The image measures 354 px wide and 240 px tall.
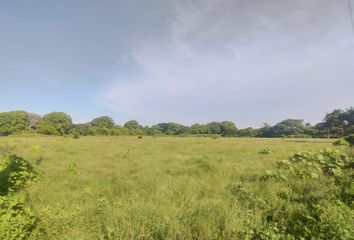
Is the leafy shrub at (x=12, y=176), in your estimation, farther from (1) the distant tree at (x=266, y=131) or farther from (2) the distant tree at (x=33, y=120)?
(2) the distant tree at (x=33, y=120)

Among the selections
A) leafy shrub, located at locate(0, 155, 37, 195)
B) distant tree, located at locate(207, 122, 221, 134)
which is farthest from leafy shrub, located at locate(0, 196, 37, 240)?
distant tree, located at locate(207, 122, 221, 134)

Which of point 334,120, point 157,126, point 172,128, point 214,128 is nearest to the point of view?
point 334,120

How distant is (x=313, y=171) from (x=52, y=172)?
382 inches

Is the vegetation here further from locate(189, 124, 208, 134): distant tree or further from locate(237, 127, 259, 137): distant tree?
locate(189, 124, 208, 134): distant tree

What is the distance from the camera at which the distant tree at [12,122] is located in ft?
261

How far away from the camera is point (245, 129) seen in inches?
3132

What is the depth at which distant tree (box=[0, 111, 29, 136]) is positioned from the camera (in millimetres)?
79688

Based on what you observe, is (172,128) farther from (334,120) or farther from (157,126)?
(334,120)

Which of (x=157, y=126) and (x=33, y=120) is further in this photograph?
(x=157, y=126)

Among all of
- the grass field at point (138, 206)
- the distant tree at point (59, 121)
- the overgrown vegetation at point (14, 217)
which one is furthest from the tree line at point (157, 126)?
the overgrown vegetation at point (14, 217)

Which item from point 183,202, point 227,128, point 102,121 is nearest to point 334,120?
point 227,128

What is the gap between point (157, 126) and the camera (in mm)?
96938

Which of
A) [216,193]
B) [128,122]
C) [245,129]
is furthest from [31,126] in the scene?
[216,193]

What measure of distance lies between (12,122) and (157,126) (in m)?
40.6
